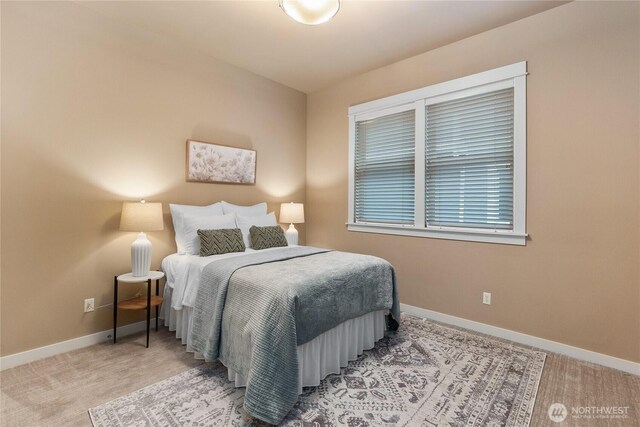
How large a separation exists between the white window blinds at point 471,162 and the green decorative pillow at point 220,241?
2.07m

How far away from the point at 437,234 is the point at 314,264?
1585 millimetres

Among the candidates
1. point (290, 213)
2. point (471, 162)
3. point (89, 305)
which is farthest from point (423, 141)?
point (89, 305)

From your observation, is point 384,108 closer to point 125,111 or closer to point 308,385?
point 125,111

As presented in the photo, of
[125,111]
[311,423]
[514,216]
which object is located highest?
[125,111]

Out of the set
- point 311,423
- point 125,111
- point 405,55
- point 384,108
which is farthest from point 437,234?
point 125,111

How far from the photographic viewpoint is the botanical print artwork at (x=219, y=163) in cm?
343

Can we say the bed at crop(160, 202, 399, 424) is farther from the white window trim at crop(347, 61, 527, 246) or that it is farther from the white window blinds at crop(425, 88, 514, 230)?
the white window blinds at crop(425, 88, 514, 230)

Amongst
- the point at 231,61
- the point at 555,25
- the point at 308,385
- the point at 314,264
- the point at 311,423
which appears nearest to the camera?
the point at 311,423

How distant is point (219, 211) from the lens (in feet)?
11.5

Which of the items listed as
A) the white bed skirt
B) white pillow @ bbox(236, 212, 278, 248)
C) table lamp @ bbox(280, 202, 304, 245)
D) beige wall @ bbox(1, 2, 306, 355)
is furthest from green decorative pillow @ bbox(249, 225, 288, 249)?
the white bed skirt

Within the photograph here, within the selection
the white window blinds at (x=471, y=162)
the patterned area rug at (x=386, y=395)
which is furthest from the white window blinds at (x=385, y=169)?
the patterned area rug at (x=386, y=395)

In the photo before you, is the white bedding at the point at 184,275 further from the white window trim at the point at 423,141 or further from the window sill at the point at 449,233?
the white window trim at the point at 423,141

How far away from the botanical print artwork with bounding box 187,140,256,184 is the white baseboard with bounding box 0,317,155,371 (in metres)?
1.59

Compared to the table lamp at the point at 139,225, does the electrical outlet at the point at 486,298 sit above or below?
below
